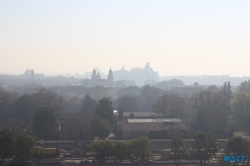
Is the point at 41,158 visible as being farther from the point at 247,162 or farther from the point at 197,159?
the point at 247,162

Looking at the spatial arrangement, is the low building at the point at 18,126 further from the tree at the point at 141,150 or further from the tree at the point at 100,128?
the tree at the point at 141,150

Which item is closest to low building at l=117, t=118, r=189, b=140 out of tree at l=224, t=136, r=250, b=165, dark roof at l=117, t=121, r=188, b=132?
dark roof at l=117, t=121, r=188, b=132

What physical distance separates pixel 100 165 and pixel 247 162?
6.65 metres

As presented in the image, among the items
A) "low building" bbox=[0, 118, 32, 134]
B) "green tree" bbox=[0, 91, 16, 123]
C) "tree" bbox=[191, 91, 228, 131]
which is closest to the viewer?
"low building" bbox=[0, 118, 32, 134]

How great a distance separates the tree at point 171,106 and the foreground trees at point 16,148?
56.0ft

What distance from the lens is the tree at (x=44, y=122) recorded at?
2995 centimetres

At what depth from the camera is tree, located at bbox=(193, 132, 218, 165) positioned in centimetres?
2253

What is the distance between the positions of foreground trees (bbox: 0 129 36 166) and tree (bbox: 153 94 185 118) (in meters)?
17.1

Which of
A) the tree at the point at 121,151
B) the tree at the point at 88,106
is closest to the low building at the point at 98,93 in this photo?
the tree at the point at 88,106

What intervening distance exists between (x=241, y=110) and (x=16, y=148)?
60.7ft

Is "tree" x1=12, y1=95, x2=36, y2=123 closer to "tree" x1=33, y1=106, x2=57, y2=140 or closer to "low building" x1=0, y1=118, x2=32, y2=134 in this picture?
"low building" x1=0, y1=118, x2=32, y2=134

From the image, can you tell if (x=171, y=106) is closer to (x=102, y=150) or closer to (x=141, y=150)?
(x=141, y=150)

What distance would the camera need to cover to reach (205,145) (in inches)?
891

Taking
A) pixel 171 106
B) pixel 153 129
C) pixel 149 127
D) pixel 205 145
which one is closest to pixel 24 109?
pixel 171 106
